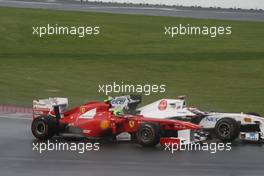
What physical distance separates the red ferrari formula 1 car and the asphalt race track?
2444 cm

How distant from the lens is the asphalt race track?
141 ft

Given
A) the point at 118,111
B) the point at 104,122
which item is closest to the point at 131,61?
the point at 118,111

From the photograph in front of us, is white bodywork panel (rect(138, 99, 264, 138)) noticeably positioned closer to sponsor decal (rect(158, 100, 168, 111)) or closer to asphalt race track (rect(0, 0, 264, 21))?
sponsor decal (rect(158, 100, 168, 111))

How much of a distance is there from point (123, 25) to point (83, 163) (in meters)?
25.1

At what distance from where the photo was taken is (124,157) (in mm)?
16172

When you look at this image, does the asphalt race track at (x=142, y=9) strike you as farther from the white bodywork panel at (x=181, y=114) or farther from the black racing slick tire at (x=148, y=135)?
the black racing slick tire at (x=148, y=135)

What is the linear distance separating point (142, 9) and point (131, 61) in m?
14.4

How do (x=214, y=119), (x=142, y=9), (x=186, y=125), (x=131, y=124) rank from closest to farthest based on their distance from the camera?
1. (x=186, y=125)
2. (x=131, y=124)
3. (x=214, y=119)
4. (x=142, y=9)

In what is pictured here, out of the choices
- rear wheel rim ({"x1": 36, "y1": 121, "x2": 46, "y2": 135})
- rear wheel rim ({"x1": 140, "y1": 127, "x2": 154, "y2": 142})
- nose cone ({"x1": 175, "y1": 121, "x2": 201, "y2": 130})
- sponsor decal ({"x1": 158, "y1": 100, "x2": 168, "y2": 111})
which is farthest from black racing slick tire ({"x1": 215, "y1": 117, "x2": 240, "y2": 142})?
rear wheel rim ({"x1": 36, "y1": 121, "x2": 46, "y2": 135})

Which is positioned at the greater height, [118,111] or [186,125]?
[118,111]

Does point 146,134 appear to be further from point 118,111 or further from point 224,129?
point 224,129

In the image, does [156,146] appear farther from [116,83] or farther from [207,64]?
[207,64]

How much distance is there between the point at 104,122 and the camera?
58.4 ft

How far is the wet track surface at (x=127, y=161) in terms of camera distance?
48.4 ft
